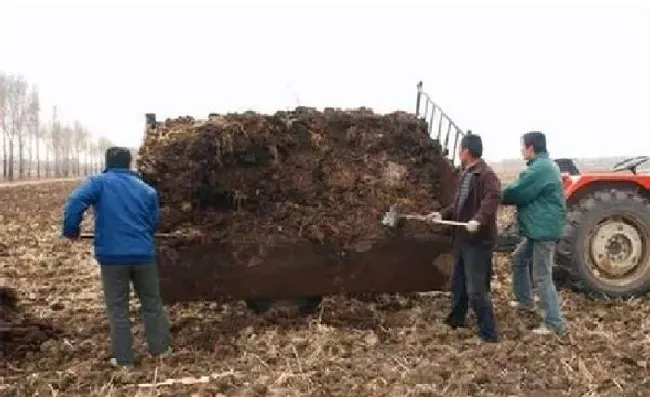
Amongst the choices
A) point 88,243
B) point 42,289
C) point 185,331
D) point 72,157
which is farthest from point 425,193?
point 72,157

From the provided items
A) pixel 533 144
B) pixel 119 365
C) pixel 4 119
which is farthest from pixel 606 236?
pixel 4 119

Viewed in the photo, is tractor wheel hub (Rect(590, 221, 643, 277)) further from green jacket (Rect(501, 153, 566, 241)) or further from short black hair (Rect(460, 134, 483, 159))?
short black hair (Rect(460, 134, 483, 159))

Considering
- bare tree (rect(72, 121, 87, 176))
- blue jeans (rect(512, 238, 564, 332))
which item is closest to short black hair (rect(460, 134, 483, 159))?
blue jeans (rect(512, 238, 564, 332))

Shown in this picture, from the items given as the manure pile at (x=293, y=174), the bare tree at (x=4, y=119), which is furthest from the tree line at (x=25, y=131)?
the manure pile at (x=293, y=174)

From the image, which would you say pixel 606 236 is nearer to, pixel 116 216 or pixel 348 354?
pixel 348 354

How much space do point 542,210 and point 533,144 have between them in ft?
1.85

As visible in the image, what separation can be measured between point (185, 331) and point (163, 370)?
1191 mm

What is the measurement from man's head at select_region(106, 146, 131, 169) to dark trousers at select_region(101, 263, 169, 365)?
76 cm

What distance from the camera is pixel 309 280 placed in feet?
22.8

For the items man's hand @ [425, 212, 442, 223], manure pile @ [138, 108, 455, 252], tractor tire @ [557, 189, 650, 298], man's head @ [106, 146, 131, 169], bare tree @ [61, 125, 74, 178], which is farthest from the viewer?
bare tree @ [61, 125, 74, 178]

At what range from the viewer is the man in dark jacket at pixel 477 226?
250 inches

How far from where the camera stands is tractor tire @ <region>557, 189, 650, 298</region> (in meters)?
7.96

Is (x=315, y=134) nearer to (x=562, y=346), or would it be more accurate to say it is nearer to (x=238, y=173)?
(x=238, y=173)

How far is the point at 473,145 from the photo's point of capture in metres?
6.57
